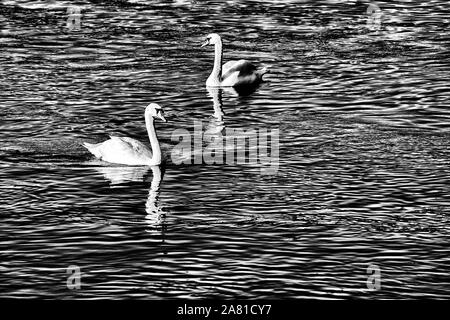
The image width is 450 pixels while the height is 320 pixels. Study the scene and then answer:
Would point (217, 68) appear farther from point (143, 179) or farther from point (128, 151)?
point (143, 179)

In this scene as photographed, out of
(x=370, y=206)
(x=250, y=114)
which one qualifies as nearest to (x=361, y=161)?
(x=370, y=206)

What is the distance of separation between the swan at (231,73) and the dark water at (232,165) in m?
0.50

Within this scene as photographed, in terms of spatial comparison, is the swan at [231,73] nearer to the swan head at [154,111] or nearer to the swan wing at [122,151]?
the swan head at [154,111]

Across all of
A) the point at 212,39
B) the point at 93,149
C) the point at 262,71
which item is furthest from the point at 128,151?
the point at 212,39

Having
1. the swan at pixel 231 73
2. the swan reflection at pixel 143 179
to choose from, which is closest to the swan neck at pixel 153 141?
the swan reflection at pixel 143 179

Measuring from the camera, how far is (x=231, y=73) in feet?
124

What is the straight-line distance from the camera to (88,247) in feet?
75.6

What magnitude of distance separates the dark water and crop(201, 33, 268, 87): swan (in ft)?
1.64

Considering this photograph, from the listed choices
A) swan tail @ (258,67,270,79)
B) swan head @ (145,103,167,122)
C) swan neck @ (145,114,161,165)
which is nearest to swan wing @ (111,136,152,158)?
swan neck @ (145,114,161,165)

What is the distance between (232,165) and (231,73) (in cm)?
963

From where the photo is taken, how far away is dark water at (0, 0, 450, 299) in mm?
21906

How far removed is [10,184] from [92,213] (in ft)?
9.11
